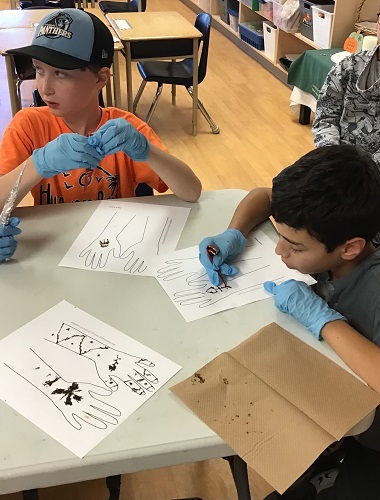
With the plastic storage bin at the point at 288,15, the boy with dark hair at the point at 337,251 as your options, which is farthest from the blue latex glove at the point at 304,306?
the plastic storage bin at the point at 288,15

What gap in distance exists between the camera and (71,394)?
0.83 meters

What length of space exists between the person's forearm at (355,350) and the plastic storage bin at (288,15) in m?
3.55

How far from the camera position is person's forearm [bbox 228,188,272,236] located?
1.24m

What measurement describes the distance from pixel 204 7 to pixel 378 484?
5890mm

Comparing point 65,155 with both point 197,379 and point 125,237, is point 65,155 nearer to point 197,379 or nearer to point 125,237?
point 125,237

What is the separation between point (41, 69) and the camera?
4.32 feet

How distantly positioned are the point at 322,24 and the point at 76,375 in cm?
344

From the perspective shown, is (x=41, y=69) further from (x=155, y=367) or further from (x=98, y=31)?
(x=155, y=367)

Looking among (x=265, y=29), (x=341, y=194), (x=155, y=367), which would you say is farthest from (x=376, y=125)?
(x=265, y=29)

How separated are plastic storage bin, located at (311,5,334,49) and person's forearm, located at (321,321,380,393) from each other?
3.15 m

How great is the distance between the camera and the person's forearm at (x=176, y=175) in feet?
4.46

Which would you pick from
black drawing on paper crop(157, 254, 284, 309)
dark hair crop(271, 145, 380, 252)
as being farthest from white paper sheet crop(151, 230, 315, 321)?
dark hair crop(271, 145, 380, 252)

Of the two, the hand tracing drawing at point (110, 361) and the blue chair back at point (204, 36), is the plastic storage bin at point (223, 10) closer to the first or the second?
the blue chair back at point (204, 36)

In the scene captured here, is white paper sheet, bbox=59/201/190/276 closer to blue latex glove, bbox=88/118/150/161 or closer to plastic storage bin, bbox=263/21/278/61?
blue latex glove, bbox=88/118/150/161
